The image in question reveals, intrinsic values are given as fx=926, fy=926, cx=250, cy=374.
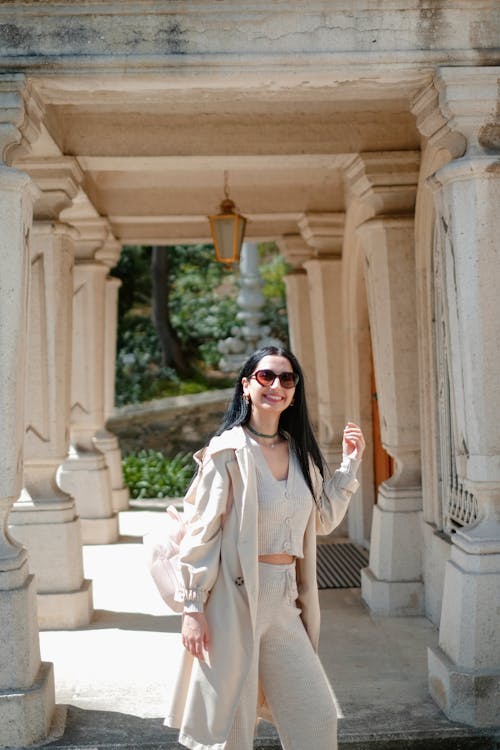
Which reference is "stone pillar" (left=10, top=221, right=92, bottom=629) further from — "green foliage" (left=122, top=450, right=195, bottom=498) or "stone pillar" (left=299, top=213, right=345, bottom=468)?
"green foliage" (left=122, top=450, right=195, bottom=498)

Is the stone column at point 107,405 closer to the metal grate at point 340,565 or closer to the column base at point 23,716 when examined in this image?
the metal grate at point 340,565

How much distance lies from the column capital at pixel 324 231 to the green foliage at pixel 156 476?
5.49m

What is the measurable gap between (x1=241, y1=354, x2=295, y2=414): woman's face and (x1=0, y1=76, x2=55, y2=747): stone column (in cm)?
144

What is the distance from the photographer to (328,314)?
8.98 metres

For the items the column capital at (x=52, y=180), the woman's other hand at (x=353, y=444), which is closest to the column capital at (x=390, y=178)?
the column capital at (x=52, y=180)

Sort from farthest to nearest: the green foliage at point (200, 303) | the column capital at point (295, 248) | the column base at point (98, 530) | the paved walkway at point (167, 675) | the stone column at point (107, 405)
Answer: the green foliage at point (200, 303) < the stone column at point (107, 405) < the column capital at point (295, 248) < the column base at point (98, 530) < the paved walkway at point (167, 675)

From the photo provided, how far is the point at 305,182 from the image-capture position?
8.70m

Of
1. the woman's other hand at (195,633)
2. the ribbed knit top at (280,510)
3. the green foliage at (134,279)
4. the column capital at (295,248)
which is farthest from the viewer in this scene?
the green foliage at (134,279)

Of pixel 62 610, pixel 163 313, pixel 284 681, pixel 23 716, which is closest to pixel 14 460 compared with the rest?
pixel 23 716

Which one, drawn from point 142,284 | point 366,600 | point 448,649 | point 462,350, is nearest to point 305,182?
point 366,600

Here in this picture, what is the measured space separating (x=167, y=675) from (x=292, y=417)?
233cm

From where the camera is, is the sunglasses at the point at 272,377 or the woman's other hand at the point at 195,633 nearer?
the woman's other hand at the point at 195,633

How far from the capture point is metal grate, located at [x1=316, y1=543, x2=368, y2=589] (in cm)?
745

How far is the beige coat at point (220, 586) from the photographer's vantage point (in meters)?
3.27
